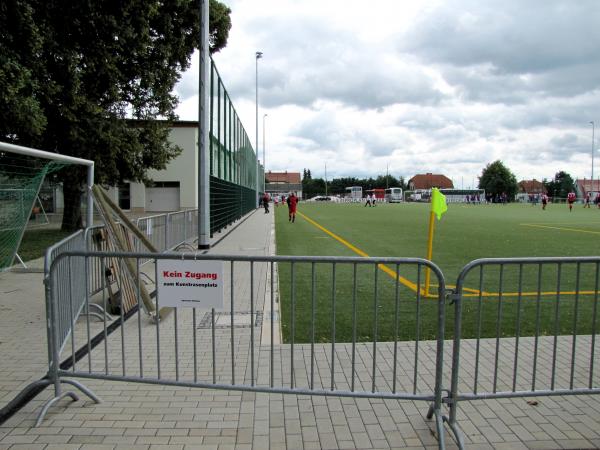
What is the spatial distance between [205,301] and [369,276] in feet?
→ 20.8

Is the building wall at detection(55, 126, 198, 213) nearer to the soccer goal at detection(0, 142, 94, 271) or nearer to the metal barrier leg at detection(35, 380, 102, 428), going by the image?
the soccer goal at detection(0, 142, 94, 271)

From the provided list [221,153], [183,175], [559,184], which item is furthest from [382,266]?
[559,184]

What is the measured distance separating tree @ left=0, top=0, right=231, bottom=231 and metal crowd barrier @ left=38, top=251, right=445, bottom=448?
8606 millimetres

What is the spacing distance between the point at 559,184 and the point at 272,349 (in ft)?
485

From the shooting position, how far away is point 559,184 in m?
133

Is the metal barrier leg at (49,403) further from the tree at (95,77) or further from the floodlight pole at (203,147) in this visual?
the floodlight pole at (203,147)

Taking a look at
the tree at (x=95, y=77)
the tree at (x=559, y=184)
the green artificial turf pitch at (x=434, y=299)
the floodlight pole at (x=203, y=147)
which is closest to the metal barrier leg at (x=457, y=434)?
the green artificial turf pitch at (x=434, y=299)

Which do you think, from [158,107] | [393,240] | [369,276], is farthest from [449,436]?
[158,107]

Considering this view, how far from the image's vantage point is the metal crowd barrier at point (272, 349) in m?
3.61

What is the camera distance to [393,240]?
17469mm

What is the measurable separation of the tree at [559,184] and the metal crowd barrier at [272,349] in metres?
136

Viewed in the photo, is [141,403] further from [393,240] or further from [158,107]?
[158,107]

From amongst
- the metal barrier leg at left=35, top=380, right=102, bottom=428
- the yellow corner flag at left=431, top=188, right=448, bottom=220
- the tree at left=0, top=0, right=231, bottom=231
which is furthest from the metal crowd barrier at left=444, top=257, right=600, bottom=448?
the tree at left=0, top=0, right=231, bottom=231

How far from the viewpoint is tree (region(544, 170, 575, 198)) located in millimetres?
127887
